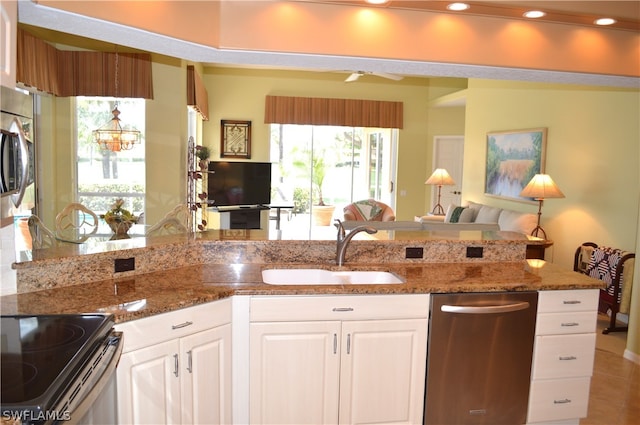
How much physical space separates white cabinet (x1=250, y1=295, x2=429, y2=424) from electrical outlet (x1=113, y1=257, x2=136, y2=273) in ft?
2.45

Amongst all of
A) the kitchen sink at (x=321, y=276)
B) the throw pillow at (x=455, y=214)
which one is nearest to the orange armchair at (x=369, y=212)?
the throw pillow at (x=455, y=214)

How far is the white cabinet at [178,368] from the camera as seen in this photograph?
83.1 inches

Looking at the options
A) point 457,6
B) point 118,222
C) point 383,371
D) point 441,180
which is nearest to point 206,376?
point 383,371

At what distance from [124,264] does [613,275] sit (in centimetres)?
419

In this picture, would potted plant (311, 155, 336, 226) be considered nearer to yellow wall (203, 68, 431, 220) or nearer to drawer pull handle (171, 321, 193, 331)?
yellow wall (203, 68, 431, 220)

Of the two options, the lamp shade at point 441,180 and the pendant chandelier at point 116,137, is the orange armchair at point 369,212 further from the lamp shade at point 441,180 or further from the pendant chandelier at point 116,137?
the pendant chandelier at point 116,137

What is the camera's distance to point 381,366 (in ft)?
8.70

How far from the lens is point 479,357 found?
2.74 meters

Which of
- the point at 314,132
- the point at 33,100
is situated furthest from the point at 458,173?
the point at 33,100

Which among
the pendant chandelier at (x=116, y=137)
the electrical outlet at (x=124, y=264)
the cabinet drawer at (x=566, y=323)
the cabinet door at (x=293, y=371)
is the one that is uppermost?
the pendant chandelier at (x=116, y=137)

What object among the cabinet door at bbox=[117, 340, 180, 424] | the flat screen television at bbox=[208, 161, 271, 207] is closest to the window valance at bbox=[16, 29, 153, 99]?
the flat screen television at bbox=[208, 161, 271, 207]

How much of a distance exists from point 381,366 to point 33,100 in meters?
4.82

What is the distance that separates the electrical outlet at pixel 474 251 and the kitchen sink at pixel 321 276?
2.12 feet

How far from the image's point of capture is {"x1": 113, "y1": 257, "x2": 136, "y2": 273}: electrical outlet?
8.79ft
